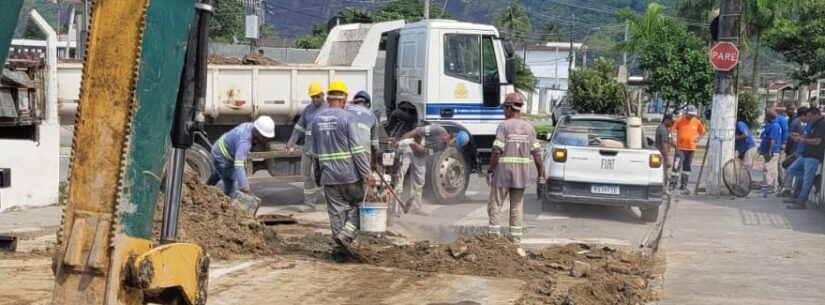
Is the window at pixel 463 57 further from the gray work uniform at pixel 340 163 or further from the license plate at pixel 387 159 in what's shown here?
the gray work uniform at pixel 340 163

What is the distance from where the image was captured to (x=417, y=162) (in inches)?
584

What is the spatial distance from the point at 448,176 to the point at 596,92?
99.8 feet

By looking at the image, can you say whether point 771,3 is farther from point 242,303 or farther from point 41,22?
point 242,303

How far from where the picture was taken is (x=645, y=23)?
2101 inches

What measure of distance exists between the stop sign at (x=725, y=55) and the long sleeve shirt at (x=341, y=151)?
9998mm

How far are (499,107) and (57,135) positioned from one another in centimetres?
717

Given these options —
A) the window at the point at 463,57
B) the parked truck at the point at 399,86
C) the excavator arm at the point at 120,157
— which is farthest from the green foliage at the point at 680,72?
the excavator arm at the point at 120,157

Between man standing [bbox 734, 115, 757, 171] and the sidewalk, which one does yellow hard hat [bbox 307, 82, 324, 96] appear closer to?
the sidewalk

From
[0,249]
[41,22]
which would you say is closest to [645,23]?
[41,22]

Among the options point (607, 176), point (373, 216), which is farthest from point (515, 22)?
point (373, 216)

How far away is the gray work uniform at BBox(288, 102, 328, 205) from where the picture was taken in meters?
14.1

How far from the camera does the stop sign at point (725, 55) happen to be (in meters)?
17.8

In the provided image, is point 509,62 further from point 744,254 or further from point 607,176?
point 744,254

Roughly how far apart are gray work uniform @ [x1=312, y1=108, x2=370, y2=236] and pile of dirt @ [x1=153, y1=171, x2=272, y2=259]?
894 millimetres
